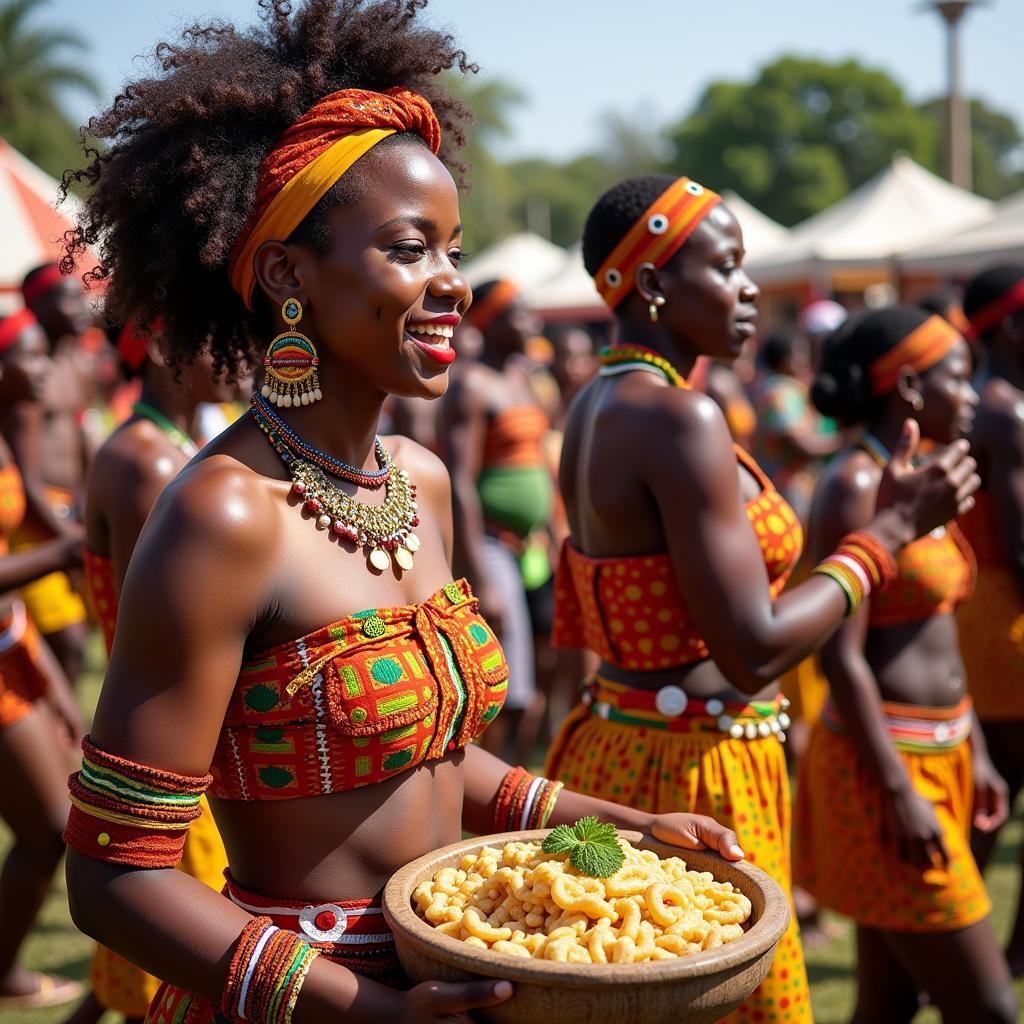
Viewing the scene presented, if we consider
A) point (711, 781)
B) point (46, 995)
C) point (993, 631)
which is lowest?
point (46, 995)

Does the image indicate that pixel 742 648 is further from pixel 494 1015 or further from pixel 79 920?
pixel 79 920

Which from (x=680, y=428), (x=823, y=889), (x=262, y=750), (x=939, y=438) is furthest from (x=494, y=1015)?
(x=939, y=438)

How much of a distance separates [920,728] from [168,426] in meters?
2.36

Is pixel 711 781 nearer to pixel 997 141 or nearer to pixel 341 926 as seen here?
pixel 341 926

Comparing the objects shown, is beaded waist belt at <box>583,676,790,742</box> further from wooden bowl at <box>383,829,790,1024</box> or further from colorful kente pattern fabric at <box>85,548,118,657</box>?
colorful kente pattern fabric at <box>85,548,118,657</box>

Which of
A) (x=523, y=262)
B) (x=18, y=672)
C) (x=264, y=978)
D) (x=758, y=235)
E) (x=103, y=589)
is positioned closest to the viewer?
(x=264, y=978)

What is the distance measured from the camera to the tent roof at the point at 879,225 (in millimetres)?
17969

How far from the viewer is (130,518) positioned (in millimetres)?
3418

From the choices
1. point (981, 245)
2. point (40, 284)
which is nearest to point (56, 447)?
point (40, 284)

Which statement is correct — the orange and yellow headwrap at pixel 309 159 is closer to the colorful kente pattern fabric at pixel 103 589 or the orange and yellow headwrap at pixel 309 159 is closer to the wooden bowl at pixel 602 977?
the wooden bowl at pixel 602 977

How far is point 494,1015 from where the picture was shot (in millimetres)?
1756

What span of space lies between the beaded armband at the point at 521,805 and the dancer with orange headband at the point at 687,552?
0.68 metres

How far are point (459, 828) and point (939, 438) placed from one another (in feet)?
8.20

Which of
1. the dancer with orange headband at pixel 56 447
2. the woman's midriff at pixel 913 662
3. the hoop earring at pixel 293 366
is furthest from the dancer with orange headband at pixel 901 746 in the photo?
the dancer with orange headband at pixel 56 447
